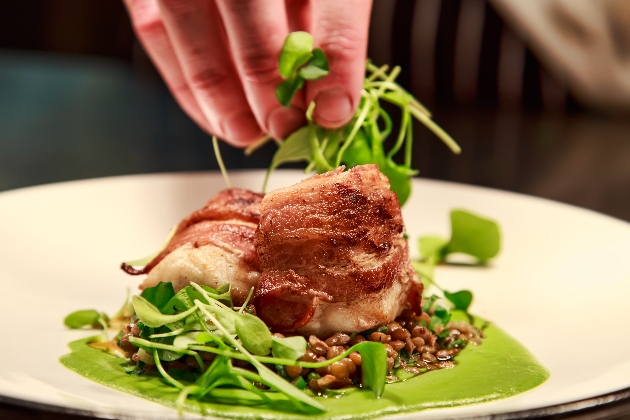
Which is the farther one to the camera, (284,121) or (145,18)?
(145,18)

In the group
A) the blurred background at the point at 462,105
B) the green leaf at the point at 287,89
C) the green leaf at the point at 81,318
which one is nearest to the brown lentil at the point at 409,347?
the green leaf at the point at 287,89

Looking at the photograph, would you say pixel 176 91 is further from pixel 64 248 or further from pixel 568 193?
pixel 568 193

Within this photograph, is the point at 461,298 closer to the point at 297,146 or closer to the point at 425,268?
the point at 425,268

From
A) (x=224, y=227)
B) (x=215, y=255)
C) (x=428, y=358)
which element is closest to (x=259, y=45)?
(x=224, y=227)

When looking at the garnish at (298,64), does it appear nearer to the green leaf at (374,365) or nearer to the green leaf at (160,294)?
the green leaf at (160,294)

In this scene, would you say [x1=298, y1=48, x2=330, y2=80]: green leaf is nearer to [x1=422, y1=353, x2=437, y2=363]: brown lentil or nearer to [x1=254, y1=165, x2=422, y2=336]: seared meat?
[x1=254, y1=165, x2=422, y2=336]: seared meat

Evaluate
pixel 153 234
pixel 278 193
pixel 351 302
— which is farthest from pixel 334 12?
pixel 153 234
